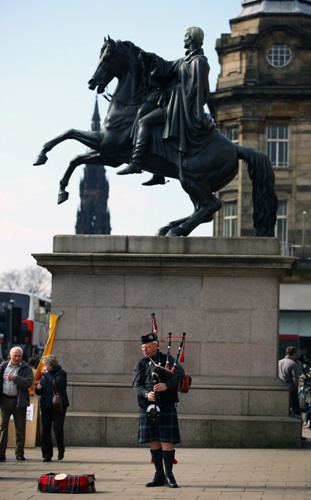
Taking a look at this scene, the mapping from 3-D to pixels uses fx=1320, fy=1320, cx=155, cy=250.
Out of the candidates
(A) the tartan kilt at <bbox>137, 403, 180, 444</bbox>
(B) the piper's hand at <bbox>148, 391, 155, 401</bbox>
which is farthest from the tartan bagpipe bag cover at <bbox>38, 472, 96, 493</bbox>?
(B) the piper's hand at <bbox>148, 391, 155, 401</bbox>

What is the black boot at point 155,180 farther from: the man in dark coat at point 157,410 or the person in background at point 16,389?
the man in dark coat at point 157,410

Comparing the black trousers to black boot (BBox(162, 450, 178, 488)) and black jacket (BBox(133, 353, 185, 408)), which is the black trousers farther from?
black boot (BBox(162, 450, 178, 488))

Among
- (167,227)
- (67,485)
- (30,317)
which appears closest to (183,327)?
(167,227)

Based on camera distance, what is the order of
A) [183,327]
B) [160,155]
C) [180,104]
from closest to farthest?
[183,327] → [180,104] → [160,155]

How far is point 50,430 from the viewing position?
20.1 meters

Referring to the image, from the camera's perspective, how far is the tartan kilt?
1611 cm

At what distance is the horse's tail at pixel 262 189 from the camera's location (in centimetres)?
2339

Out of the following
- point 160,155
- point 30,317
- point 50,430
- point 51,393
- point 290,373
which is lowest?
point 50,430

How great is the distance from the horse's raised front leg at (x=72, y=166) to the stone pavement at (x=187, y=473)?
4.55 metres

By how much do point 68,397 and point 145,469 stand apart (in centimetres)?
400

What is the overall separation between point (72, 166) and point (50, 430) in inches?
223

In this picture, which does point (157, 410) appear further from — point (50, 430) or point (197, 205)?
point (197, 205)

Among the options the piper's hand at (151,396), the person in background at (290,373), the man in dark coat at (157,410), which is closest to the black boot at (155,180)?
the person in background at (290,373)

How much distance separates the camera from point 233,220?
218 ft
